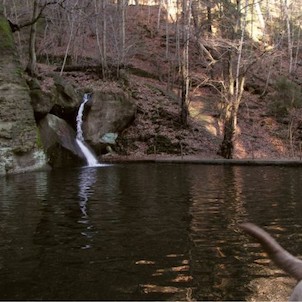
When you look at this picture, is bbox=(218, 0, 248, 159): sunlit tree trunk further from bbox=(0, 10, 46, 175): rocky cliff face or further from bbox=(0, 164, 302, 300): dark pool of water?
bbox=(0, 10, 46, 175): rocky cliff face

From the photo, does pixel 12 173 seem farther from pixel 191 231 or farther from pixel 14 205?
pixel 191 231

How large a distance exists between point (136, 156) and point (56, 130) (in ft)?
16.8

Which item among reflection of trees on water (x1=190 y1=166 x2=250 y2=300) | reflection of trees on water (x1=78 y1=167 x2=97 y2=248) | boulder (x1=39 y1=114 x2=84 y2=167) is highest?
boulder (x1=39 y1=114 x2=84 y2=167)

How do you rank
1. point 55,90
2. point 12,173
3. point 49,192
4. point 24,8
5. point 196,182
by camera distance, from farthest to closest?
1. point 24,8
2. point 55,90
3. point 12,173
4. point 196,182
5. point 49,192

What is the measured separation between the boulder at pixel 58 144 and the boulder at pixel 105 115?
7.38 feet

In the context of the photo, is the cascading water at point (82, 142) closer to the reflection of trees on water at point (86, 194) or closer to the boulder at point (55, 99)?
the boulder at point (55, 99)

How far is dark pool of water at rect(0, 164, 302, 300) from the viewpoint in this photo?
17.8 feet

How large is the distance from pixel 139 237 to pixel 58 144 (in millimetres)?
15517

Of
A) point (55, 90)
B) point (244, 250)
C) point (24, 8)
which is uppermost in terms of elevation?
point (24, 8)

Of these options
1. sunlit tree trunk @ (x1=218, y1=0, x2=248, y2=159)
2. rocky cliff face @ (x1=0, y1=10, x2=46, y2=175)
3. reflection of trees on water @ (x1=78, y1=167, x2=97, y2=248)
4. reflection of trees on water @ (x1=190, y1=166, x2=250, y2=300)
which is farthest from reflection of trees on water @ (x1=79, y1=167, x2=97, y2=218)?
sunlit tree trunk @ (x1=218, y1=0, x2=248, y2=159)

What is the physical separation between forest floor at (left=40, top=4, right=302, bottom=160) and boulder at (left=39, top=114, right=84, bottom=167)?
2.79 meters

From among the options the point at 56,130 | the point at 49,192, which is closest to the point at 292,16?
the point at 56,130

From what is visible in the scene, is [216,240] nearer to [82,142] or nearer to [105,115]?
[82,142]

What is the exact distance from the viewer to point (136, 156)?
26062 millimetres
